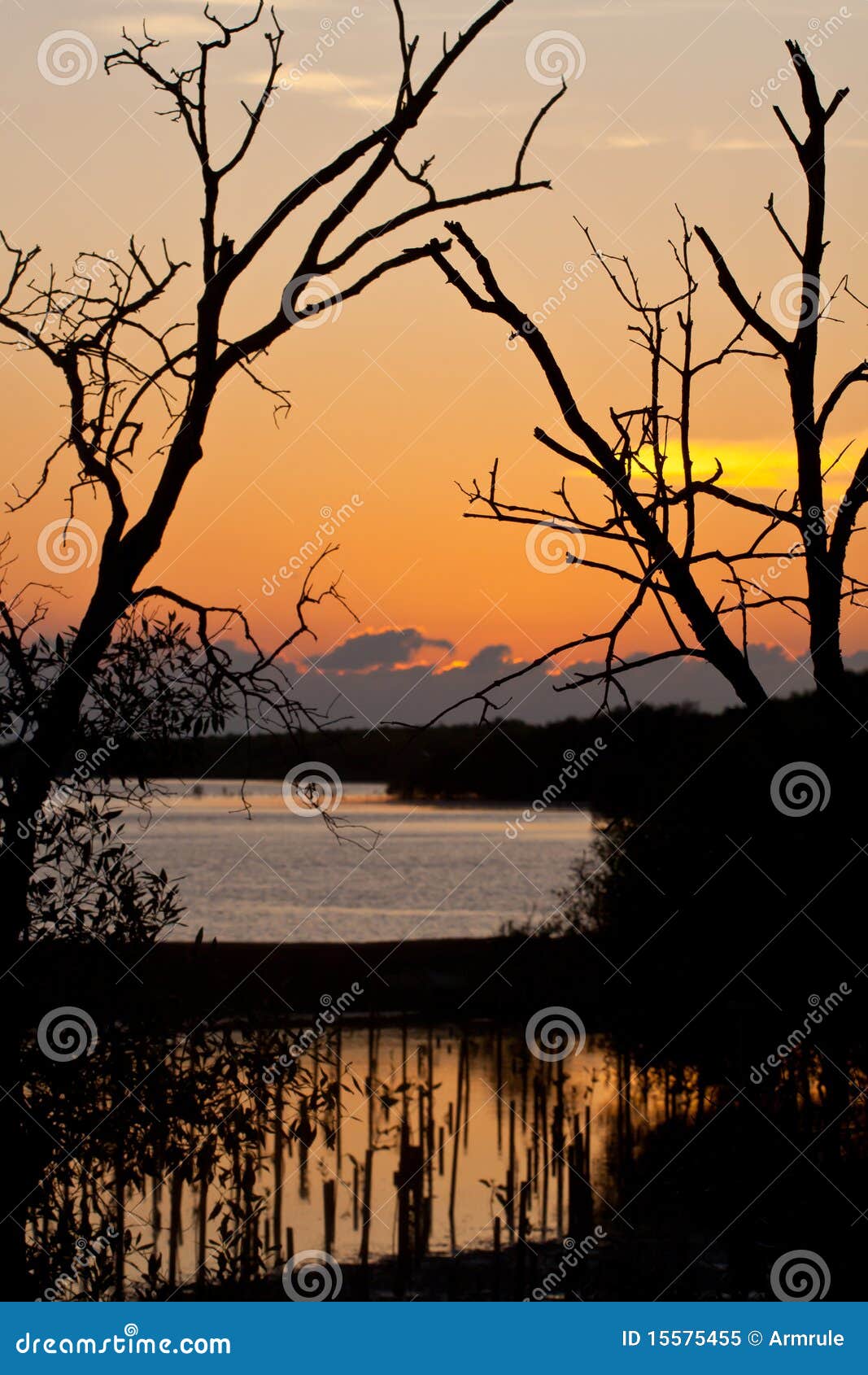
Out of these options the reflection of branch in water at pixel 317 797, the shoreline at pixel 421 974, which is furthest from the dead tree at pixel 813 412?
the shoreline at pixel 421 974

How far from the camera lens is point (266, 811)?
139 metres

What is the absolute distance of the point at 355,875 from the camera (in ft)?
247

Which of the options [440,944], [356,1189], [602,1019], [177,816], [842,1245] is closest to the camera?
[842,1245]

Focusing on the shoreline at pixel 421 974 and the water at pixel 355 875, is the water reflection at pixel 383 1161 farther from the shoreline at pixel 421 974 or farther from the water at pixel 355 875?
the water at pixel 355 875

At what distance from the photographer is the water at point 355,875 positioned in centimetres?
5250

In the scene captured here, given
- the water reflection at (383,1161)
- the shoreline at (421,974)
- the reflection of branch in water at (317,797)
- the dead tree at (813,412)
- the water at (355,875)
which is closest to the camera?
the dead tree at (813,412)

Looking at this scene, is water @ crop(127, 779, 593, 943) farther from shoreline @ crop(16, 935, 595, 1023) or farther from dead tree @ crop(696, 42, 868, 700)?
dead tree @ crop(696, 42, 868, 700)

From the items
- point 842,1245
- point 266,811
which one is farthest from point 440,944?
point 266,811

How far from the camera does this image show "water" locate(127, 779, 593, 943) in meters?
52.5

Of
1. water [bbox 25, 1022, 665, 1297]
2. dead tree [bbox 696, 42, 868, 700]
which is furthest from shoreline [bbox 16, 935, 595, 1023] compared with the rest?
dead tree [bbox 696, 42, 868, 700]

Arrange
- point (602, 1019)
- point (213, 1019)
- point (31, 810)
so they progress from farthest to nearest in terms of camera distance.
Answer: point (602, 1019)
point (213, 1019)
point (31, 810)

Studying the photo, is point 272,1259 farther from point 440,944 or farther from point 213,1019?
point 440,944

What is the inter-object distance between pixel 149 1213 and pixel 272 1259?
1367 millimetres

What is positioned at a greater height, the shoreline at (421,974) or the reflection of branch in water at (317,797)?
the shoreline at (421,974)
